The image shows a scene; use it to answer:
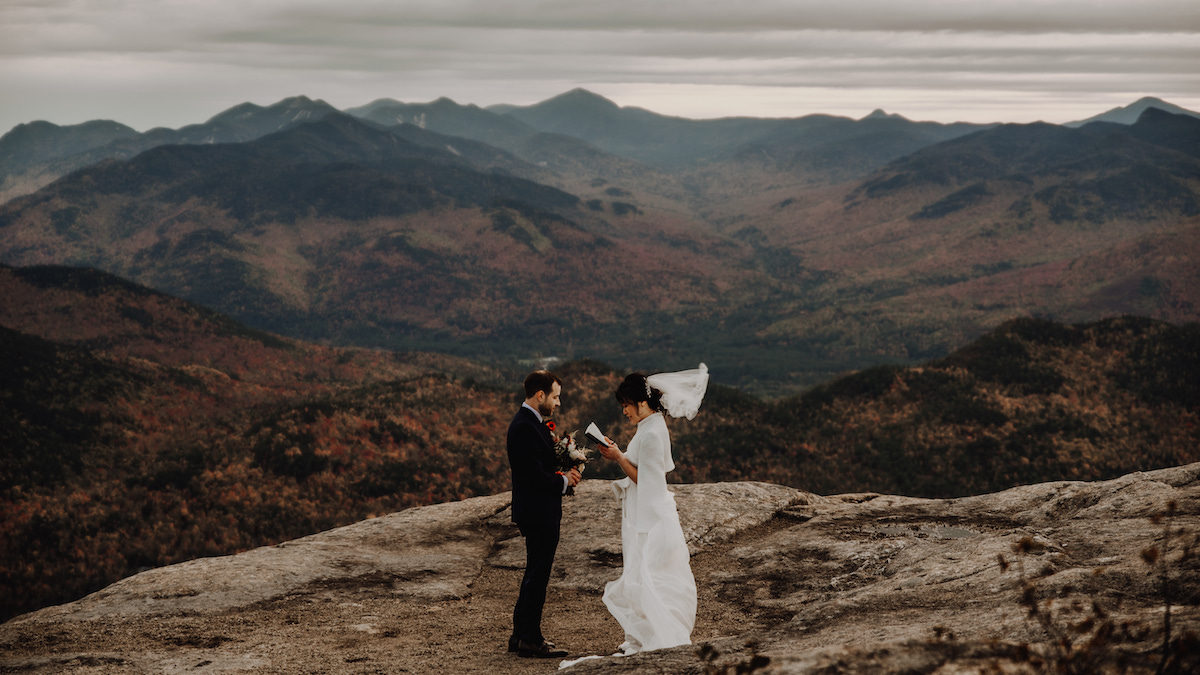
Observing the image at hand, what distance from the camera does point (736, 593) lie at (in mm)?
13656

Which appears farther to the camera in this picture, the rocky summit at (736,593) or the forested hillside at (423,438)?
the forested hillside at (423,438)

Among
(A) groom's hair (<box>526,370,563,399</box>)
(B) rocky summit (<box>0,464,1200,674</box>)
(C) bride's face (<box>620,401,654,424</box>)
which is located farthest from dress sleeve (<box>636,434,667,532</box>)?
(B) rocky summit (<box>0,464,1200,674</box>)

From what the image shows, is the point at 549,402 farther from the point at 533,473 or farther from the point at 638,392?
the point at 638,392

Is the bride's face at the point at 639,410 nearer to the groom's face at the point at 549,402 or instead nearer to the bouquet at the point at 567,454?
the bouquet at the point at 567,454

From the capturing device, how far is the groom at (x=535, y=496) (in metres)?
10.8

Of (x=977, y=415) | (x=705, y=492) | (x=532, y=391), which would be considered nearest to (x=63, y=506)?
(x=705, y=492)

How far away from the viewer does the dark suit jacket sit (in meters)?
10.7

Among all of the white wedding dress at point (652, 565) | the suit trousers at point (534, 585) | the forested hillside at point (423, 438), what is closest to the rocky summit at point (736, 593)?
the suit trousers at point (534, 585)

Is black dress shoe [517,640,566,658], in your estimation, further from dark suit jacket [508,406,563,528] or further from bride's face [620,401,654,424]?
bride's face [620,401,654,424]

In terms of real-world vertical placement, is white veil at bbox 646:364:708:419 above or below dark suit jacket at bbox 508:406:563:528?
above

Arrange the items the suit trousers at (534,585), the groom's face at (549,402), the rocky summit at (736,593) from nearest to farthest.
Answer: the rocky summit at (736,593) < the groom's face at (549,402) < the suit trousers at (534,585)

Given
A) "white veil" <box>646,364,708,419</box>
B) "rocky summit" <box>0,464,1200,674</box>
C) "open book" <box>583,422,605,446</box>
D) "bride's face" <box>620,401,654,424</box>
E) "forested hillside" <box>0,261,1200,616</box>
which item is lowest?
"forested hillside" <box>0,261,1200,616</box>

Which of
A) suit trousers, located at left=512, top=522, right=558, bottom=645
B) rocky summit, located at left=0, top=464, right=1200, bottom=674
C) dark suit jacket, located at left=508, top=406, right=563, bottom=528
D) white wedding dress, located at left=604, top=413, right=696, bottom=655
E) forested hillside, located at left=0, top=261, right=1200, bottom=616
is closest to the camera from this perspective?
rocky summit, located at left=0, top=464, right=1200, bottom=674

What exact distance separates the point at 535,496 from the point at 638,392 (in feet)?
6.30
